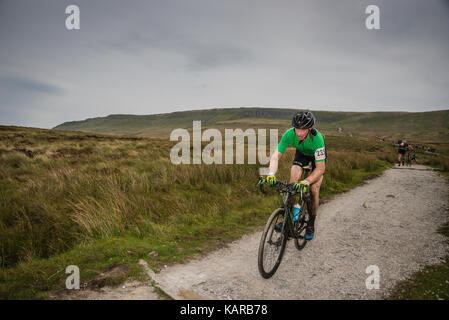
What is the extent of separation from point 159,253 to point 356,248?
3629 mm

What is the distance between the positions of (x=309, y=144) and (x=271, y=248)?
6.71ft

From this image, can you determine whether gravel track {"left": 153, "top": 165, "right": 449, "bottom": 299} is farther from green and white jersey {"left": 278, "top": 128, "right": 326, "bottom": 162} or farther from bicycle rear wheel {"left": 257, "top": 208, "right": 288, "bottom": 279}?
green and white jersey {"left": 278, "top": 128, "right": 326, "bottom": 162}

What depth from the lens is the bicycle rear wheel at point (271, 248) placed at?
3275mm

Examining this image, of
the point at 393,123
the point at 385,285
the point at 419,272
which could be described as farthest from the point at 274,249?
the point at 393,123

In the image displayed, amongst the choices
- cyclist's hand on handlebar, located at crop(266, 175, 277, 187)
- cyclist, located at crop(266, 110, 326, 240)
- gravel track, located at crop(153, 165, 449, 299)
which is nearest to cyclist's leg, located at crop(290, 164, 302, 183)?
cyclist, located at crop(266, 110, 326, 240)

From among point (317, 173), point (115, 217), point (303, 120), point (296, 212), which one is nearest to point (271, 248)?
point (296, 212)

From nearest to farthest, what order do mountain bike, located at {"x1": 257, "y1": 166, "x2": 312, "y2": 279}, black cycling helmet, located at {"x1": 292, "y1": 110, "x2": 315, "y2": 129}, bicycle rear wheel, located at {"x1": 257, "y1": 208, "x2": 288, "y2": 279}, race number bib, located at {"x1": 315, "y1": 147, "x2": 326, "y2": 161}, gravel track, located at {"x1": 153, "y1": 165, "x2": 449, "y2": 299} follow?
1. gravel track, located at {"x1": 153, "y1": 165, "x2": 449, "y2": 299}
2. bicycle rear wheel, located at {"x1": 257, "y1": 208, "x2": 288, "y2": 279}
3. mountain bike, located at {"x1": 257, "y1": 166, "x2": 312, "y2": 279}
4. black cycling helmet, located at {"x1": 292, "y1": 110, "x2": 315, "y2": 129}
5. race number bib, located at {"x1": 315, "y1": 147, "x2": 326, "y2": 161}

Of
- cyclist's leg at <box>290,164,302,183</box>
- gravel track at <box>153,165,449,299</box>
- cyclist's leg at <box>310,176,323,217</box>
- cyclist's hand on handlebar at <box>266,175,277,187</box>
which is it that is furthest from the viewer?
cyclist's leg at <box>290,164,302,183</box>

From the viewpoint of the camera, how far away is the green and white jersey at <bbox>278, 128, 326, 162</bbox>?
4.13 meters

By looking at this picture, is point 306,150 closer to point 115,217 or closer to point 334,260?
point 334,260

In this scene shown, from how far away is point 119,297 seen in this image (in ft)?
9.26

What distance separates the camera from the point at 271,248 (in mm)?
3602

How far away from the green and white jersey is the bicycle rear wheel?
4.14 feet

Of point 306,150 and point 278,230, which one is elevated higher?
point 306,150
